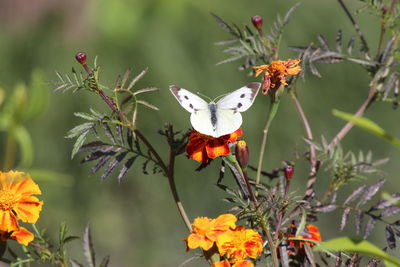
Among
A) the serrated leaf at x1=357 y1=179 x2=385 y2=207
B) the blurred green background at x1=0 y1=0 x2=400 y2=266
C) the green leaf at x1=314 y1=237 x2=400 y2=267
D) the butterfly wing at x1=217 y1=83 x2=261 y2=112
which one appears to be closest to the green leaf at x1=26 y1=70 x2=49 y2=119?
the green leaf at x1=314 y1=237 x2=400 y2=267

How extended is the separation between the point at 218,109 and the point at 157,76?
5.41ft

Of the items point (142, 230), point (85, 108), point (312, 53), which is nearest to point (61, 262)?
point (312, 53)

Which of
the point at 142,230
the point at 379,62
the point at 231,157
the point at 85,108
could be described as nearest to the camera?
the point at 231,157

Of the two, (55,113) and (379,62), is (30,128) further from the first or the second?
(379,62)

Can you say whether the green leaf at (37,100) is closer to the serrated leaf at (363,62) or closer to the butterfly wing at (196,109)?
the butterfly wing at (196,109)

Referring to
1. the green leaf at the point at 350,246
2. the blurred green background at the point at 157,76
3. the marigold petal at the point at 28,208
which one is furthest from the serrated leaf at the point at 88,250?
the blurred green background at the point at 157,76

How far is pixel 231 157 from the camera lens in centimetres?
54

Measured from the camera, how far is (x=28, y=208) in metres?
0.55

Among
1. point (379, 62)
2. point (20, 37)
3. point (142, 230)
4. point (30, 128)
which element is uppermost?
point (20, 37)

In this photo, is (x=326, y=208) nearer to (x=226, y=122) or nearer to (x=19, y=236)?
(x=226, y=122)

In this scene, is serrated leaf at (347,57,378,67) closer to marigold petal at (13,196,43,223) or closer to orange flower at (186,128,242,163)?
orange flower at (186,128,242,163)

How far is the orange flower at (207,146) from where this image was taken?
1.76 ft

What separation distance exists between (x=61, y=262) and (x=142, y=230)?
1871 millimetres

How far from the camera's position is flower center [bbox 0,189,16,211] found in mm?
536
